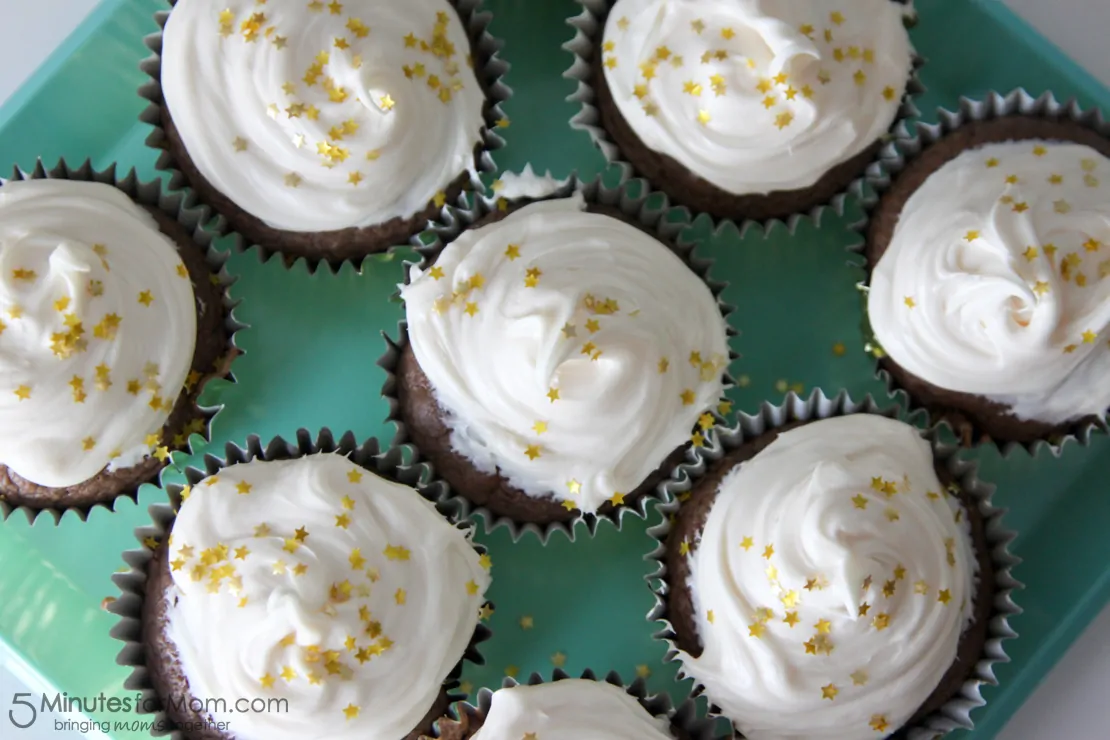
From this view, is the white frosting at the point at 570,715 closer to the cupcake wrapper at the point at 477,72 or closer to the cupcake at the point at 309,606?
the cupcake at the point at 309,606

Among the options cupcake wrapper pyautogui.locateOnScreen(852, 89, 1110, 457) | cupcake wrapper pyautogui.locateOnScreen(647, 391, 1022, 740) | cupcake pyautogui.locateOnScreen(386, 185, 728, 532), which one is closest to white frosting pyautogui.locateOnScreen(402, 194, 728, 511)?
cupcake pyautogui.locateOnScreen(386, 185, 728, 532)

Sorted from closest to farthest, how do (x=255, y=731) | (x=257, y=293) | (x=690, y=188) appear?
1. (x=255, y=731)
2. (x=690, y=188)
3. (x=257, y=293)

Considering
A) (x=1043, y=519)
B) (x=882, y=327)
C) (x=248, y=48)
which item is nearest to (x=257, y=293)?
(x=248, y=48)

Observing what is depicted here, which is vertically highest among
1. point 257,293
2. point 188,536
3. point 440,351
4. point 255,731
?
point 440,351

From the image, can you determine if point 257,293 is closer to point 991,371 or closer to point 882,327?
point 882,327

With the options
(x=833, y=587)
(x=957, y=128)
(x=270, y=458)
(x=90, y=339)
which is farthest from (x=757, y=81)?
(x=90, y=339)

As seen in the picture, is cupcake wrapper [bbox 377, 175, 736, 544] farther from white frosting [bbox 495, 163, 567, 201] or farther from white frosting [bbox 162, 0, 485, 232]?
white frosting [bbox 162, 0, 485, 232]
